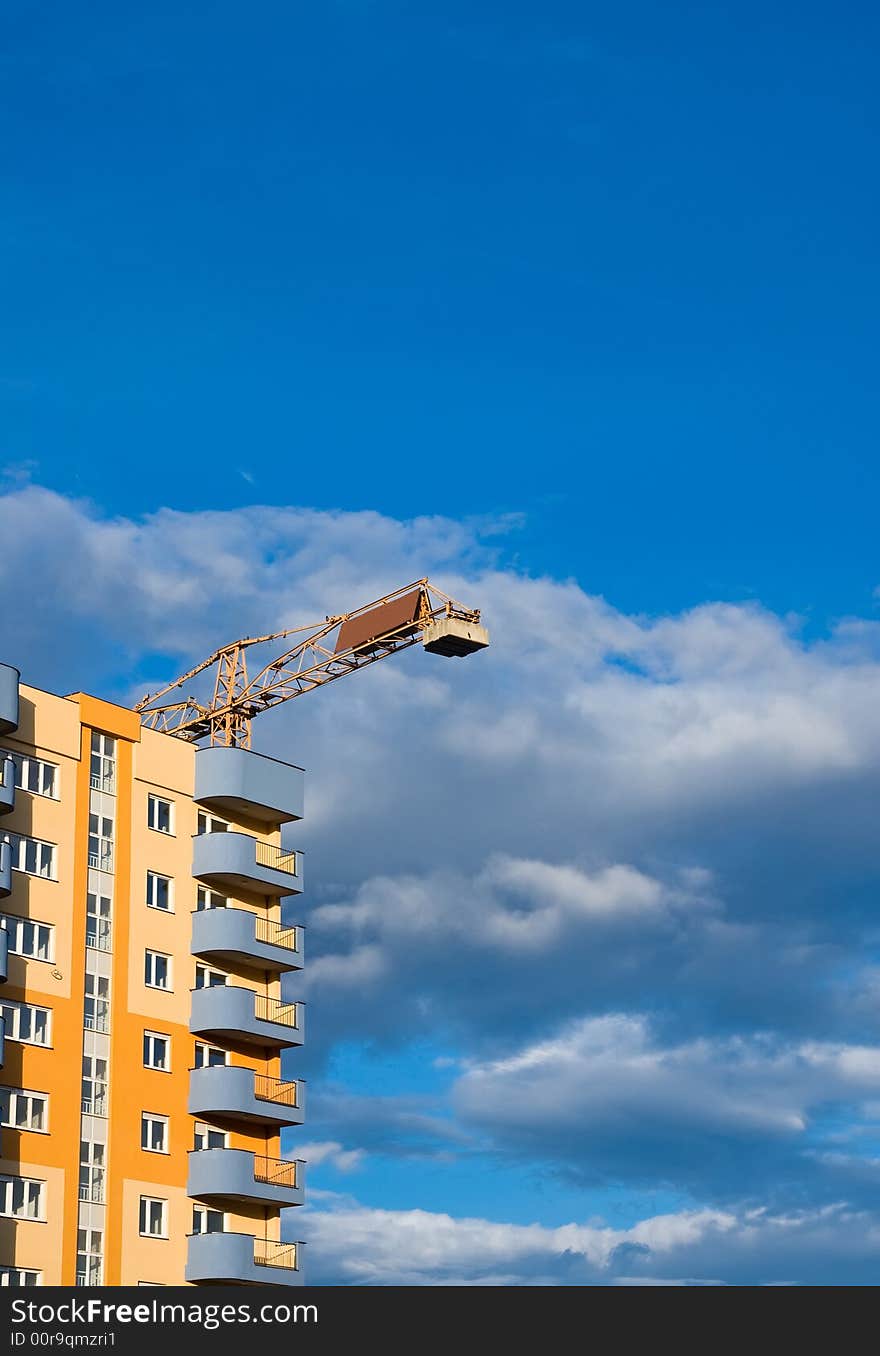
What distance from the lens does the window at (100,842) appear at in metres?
79.8

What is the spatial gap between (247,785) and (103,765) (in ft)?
22.3

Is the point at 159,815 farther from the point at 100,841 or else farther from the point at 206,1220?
the point at 206,1220

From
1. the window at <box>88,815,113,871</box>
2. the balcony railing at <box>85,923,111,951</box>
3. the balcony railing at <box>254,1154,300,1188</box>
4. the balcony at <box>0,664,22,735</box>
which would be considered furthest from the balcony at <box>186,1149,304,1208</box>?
the balcony at <box>0,664,22,735</box>

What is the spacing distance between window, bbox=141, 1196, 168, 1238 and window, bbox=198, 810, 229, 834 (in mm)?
14725

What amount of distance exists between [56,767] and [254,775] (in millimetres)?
9910

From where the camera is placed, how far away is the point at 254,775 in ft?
283

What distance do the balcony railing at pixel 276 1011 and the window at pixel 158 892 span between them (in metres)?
5.37

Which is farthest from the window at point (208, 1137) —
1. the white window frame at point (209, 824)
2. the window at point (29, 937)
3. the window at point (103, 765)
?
the window at point (103, 765)

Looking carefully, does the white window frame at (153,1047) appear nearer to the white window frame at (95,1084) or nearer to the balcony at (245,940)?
the white window frame at (95,1084)

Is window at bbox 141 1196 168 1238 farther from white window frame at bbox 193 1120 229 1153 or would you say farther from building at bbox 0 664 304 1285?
white window frame at bbox 193 1120 229 1153

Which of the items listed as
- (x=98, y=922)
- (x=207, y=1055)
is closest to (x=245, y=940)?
(x=207, y=1055)

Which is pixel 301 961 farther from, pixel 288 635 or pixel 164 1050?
pixel 288 635
